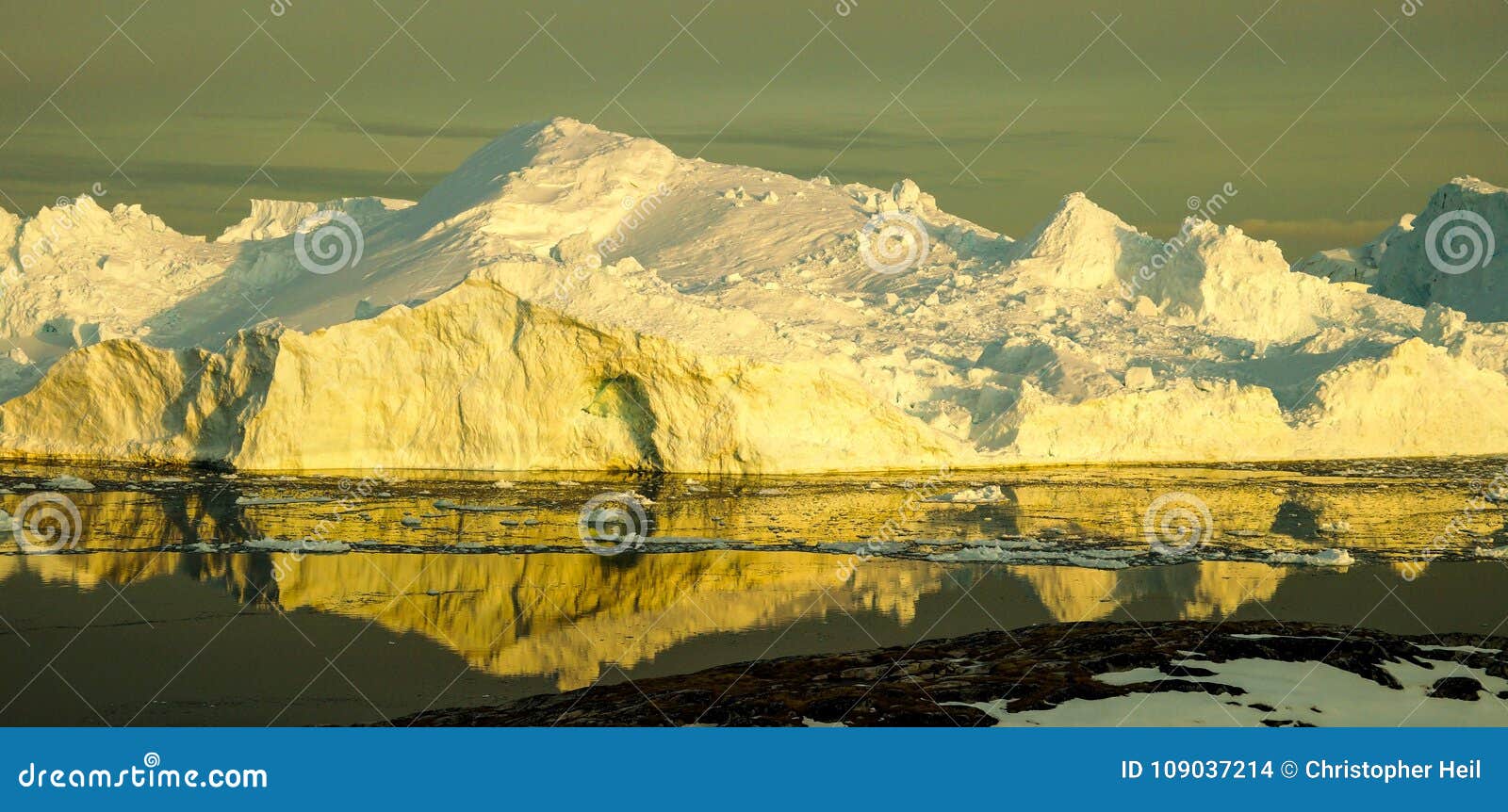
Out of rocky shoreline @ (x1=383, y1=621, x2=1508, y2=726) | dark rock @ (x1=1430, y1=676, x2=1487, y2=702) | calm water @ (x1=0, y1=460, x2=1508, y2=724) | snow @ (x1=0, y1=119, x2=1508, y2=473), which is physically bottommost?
dark rock @ (x1=1430, y1=676, x2=1487, y2=702)

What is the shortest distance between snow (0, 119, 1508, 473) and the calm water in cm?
218

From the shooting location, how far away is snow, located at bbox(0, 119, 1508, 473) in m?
23.6

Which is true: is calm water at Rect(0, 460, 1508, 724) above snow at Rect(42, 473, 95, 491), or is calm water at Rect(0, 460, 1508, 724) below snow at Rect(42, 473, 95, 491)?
below

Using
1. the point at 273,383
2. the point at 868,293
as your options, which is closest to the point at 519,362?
the point at 273,383

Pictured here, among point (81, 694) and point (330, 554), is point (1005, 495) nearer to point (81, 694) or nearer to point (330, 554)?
point (330, 554)

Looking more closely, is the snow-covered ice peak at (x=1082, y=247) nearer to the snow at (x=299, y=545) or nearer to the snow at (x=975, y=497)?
the snow at (x=975, y=497)

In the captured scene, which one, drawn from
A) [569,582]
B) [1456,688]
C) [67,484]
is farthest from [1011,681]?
[67,484]

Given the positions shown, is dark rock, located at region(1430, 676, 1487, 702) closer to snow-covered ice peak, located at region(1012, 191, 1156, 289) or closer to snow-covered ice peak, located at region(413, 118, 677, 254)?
snow-covered ice peak, located at region(413, 118, 677, 254)

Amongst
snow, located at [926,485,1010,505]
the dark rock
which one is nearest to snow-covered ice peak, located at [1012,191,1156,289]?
snow, located at [926,485,1010,505]

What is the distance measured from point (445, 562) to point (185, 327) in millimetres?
16308

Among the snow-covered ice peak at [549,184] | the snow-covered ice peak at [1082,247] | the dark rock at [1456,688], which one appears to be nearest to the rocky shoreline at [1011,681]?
the dark rock at [1456,688]

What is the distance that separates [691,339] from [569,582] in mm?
9456

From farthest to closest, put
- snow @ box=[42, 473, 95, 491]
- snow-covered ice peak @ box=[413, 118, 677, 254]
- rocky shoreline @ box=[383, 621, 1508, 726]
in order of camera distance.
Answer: snow-covered ice peak @ box=[413, 118, 677, 254] → snow @ box=[42, 473, 95, 491] → rocky shoreline @ box=[383, 621, 1508, 726]

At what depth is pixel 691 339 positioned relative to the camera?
23188mm
